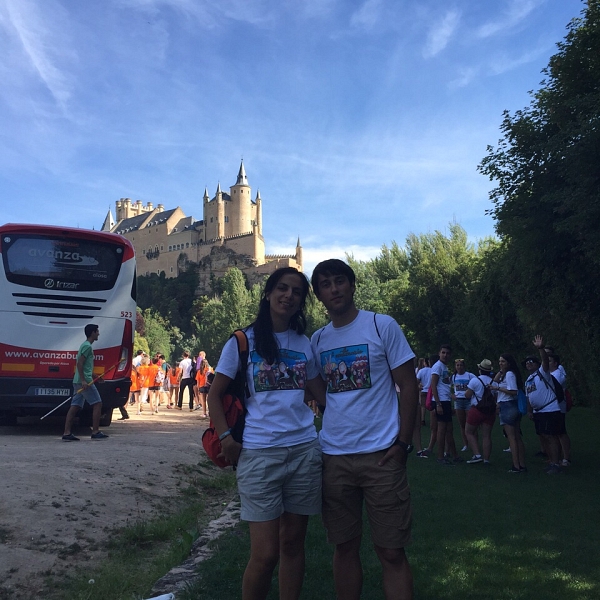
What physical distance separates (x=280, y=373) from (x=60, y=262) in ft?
32.7

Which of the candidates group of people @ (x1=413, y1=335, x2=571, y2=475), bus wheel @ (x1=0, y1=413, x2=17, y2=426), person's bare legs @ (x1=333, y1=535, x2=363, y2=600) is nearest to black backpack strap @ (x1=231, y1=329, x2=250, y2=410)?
person's bare legs @ (x1=333, y1=535, x2=363, y2=600)

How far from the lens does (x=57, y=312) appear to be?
1232cm

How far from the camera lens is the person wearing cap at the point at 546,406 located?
10.2 metres

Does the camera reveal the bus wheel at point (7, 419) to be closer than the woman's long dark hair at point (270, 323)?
No

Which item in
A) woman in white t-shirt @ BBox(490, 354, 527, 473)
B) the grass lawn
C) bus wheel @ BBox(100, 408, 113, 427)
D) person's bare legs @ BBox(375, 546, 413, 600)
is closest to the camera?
person's bare legs @ BBox(375, 546, 413, 600)

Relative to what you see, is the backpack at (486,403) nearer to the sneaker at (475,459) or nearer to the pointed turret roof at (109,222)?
the sneaker at (475,459)

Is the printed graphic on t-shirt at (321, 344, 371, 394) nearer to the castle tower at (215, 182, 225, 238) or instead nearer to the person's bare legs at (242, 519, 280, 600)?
the person's bare legs at (242, 519, 280, 600)

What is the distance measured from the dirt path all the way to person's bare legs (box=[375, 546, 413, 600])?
2391mm

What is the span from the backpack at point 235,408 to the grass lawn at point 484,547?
3.99 ft

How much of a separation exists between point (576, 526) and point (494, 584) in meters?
2.20

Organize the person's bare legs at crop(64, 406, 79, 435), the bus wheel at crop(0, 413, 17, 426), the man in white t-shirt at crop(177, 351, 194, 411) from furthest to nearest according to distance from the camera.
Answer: the man in white t-shirt at crop(177, 351, 194, 411) → the bus wheel at crop(0, 413, 17, 426) → the person's bare legs at crop(64, 406, 79, 435)

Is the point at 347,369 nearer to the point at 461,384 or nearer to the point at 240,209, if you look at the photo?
the point at 461,384

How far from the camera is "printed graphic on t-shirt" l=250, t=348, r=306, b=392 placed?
12.0 feet

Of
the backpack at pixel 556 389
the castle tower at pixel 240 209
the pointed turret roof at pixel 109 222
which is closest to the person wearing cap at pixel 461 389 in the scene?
the backpack at pixel 556 389
